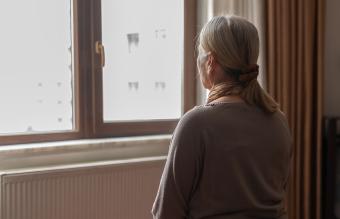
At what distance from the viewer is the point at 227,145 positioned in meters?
1.05

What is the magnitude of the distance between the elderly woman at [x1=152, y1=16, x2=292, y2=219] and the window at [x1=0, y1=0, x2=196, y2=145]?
1167 mm

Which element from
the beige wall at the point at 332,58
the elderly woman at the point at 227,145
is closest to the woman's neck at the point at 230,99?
the elderly woman at the point at 227,145

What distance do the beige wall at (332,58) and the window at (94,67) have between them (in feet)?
3.45

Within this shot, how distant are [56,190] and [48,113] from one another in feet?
1.53

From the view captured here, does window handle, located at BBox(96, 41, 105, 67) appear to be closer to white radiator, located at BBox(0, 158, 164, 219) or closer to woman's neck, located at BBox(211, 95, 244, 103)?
white radiator, located at BBox(0, 158, 164, 219)

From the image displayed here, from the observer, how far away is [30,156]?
1922 mm

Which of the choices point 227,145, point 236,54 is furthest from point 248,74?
point 227,145

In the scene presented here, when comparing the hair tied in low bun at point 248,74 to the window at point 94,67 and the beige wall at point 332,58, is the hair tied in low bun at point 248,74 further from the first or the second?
the beige wall at point 332,58

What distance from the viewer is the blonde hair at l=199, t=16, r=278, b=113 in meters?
1.10

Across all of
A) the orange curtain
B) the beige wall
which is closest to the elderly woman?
the orange curtain

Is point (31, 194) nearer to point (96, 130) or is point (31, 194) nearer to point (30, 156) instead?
point (30, 156)

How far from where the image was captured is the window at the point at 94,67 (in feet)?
6.72

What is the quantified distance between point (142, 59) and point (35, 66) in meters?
0.63

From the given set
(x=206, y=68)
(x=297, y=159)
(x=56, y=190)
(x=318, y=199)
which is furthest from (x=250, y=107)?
(x=318, y=199)
